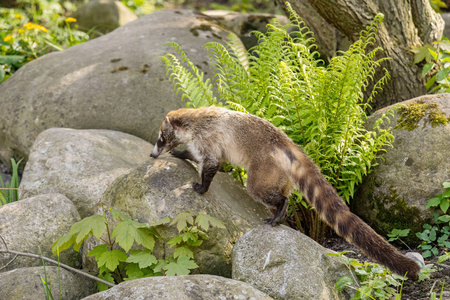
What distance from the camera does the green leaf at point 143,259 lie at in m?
3.94

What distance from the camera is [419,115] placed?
17.0 ft

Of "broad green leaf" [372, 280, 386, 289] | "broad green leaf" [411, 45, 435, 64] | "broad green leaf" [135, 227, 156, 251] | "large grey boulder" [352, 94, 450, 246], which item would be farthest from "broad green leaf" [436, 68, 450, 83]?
"broad green leaf" [135, 227, 156, 251]

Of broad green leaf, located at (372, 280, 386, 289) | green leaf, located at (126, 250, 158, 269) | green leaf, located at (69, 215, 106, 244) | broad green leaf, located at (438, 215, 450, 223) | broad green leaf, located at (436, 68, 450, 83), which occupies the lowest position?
green leaf, located at (126, 250, 158, 269)

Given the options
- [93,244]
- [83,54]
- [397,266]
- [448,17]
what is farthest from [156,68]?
[448,17]

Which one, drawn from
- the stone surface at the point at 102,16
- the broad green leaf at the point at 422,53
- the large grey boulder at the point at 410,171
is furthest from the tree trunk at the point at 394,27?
the stone surface at the point at 102,16

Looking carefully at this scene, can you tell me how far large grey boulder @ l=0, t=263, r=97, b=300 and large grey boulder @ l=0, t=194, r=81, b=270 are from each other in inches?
19.1

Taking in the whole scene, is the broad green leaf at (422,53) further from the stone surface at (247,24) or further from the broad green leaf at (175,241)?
the broad green leaf at (175,241)

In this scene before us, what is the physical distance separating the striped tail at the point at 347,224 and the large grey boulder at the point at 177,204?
75 centimetres

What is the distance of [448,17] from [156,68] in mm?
5948

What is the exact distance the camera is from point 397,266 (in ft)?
12.7

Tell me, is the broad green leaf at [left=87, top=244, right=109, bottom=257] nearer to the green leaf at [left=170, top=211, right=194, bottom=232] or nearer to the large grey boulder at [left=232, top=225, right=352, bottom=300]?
the green leaf at [left=170, top=211, right=194, bottom=232]

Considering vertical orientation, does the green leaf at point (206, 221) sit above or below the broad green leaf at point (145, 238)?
above

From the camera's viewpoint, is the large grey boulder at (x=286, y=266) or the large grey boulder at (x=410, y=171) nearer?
the large grey boulder at (x=286, y=266)

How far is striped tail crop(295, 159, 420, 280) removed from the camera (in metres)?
3.89
